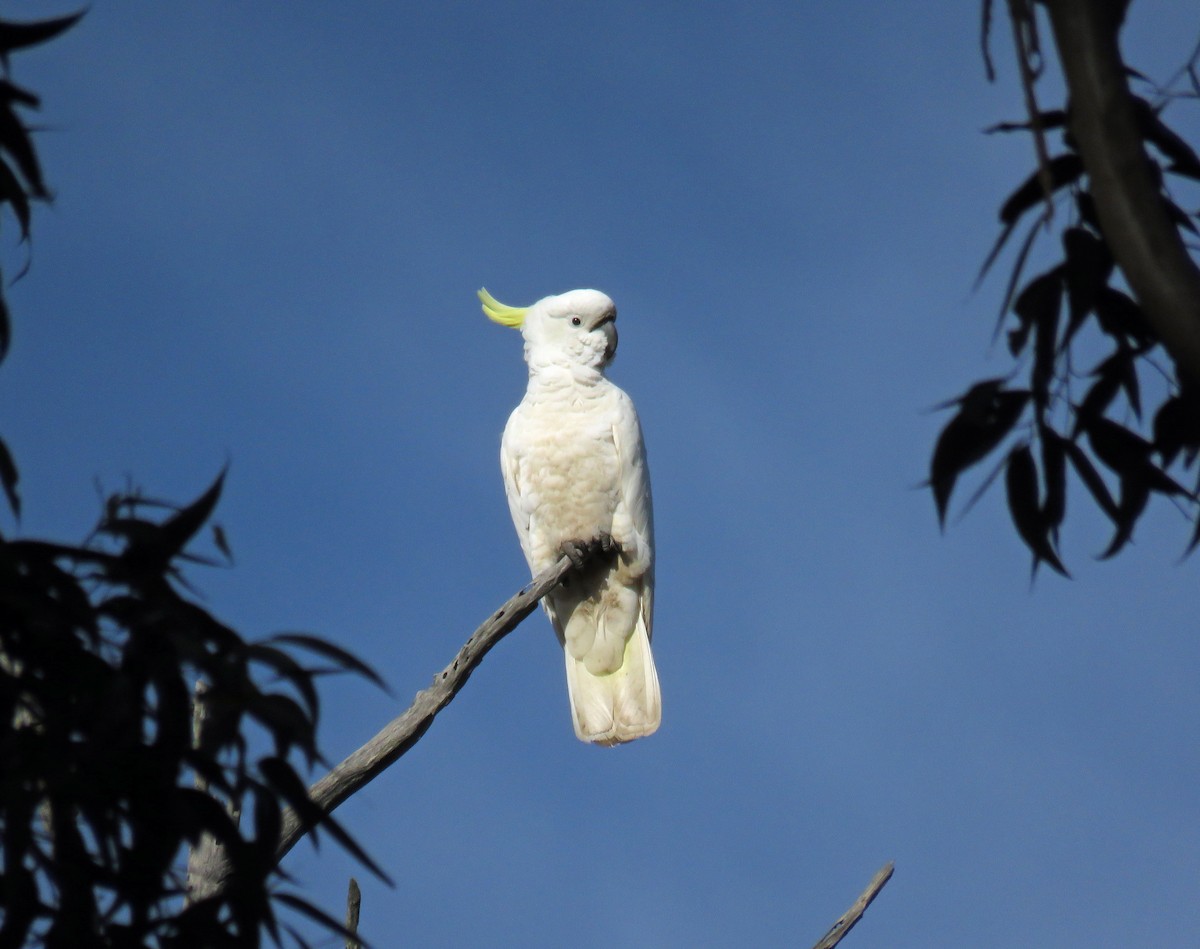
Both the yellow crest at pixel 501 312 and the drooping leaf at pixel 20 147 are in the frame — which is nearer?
the drooping leaf at pixel 20 147

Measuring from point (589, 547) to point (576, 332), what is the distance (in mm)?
663

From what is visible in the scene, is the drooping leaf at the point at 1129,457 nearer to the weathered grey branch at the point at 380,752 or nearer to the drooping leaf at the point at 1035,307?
the drooping leaf at the point at 1035,307

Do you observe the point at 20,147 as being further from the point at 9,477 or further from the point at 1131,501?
the point at 1131,501

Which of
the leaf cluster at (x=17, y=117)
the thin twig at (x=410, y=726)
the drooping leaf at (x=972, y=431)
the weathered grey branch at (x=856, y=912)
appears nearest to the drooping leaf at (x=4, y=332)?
the leaf cluster at (x=17, y=117)

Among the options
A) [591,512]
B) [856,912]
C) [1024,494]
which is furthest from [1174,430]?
[591,512]

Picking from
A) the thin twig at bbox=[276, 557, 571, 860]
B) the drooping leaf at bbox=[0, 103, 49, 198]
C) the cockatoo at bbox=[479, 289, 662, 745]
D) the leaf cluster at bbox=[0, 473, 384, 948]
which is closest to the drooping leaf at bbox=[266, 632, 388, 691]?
the leaf cluster at bbox=[0, 473, 384, 948]

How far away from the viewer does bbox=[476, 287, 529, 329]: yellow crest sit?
4320 mm

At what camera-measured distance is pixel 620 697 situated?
3914 mm

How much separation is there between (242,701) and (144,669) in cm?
9

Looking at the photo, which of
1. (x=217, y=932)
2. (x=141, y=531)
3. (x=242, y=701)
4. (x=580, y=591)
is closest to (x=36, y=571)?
(x=141, y=531)

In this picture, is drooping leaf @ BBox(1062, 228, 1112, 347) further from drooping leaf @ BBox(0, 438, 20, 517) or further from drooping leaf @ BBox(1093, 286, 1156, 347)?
drooping leaf @ BBox(0, 438, 20, 517)

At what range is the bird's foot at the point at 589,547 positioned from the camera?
3.82 metres

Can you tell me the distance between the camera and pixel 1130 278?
1.03m

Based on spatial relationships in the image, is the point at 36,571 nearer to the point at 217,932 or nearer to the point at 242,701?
the point at 242,701
